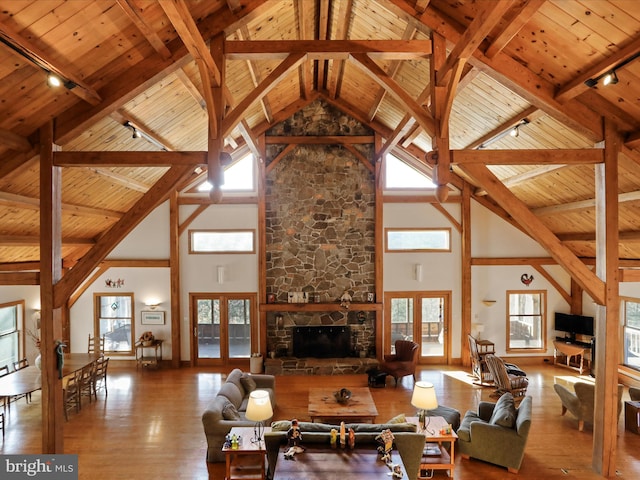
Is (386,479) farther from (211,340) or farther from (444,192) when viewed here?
(211,340)

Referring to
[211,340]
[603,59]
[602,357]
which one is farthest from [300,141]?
[602,357]

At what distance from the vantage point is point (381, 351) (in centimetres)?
966

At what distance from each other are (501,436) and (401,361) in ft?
11.9

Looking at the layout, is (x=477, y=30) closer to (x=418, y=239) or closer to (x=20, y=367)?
(x=418, y=239)

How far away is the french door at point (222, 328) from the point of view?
9945 millimetres

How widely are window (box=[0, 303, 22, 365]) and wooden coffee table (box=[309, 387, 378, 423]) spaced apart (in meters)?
6.56

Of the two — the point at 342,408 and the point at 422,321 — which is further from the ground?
the point at 422,321

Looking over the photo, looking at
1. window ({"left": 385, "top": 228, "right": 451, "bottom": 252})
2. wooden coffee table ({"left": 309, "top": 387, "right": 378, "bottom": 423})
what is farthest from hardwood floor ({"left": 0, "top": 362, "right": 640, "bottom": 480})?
window ({"left": 385, "top": 228, "right": 451, "bottom": 252})

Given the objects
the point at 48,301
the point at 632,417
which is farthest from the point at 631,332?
the point at 48,301

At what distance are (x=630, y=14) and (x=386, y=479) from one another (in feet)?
16.2

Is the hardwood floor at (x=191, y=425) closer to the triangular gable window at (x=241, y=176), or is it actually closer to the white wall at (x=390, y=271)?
the white wall at (x=390, y=271)

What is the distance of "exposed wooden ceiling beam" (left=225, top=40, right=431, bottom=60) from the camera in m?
5.02

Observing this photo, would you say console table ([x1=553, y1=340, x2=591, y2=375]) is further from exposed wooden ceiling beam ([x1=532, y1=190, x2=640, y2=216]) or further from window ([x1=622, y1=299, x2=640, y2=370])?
exposed wooden ceiling beam ([x1=532, y1=190, x2=640, y2=216])

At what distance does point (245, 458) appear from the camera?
5172 mm
